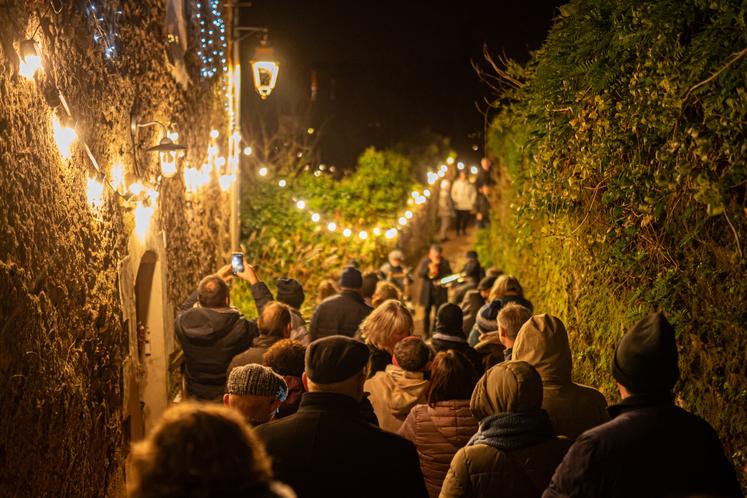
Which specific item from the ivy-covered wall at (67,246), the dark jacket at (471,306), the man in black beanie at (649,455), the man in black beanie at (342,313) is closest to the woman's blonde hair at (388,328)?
the man in black beanie at (342,313)

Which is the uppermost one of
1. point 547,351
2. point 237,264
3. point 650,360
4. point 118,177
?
point 118,177

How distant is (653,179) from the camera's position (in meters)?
4.50

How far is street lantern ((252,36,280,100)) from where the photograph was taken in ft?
42.2

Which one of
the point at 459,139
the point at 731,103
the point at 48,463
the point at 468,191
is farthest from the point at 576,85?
the point at 459,139

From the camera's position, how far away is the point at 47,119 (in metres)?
4.97

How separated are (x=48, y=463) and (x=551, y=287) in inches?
193

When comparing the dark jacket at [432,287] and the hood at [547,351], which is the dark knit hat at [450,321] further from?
the dark jacket at [432,287]

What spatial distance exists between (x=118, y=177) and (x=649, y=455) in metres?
5.17

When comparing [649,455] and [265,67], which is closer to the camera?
[649,455]

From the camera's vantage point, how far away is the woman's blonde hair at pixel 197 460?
231 cm

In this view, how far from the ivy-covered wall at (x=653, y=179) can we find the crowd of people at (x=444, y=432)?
62 centimetres

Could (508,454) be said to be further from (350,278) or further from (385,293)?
(385,293)

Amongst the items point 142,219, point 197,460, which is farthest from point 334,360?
point 142,219

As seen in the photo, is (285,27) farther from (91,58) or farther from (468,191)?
(91,58)
